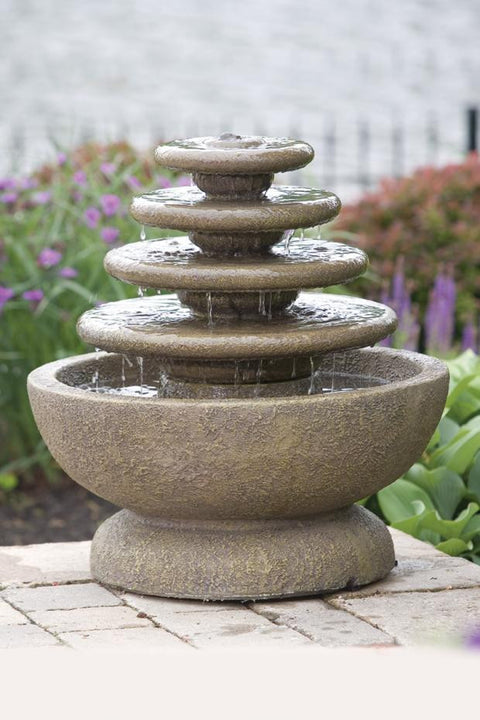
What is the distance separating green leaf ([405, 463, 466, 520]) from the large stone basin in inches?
27.0

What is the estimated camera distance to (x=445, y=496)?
509cm

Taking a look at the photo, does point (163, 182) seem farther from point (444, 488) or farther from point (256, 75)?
point (256, 75)

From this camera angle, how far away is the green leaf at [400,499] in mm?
5105

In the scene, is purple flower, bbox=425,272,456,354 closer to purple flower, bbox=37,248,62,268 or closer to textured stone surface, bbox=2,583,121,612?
purple flower, bbox=37,248,62,268

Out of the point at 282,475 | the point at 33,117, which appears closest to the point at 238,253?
the point at 282,475

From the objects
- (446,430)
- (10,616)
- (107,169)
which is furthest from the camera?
(107,169)

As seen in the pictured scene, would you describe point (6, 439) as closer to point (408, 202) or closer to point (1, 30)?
point (408, 202)

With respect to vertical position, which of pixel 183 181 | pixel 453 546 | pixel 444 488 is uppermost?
pixel 183 181

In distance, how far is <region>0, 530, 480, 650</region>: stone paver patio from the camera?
152 inches

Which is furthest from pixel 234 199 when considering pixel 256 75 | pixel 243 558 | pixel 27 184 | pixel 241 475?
pixel 256 75

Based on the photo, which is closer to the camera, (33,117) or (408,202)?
(408,202)

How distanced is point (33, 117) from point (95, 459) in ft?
41.1

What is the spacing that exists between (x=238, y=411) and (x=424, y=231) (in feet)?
15.7

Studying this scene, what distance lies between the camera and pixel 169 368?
4.38 m
